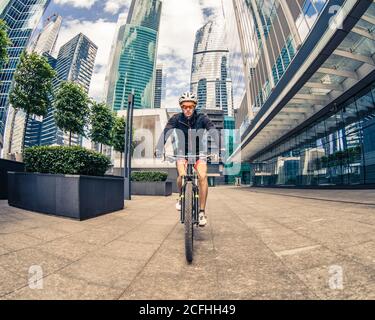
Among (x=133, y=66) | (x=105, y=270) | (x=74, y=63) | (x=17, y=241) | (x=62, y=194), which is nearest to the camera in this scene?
(x=105, y=270)

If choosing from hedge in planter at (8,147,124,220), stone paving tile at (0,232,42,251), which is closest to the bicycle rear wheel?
stone paving tile at (0,232,42,251)

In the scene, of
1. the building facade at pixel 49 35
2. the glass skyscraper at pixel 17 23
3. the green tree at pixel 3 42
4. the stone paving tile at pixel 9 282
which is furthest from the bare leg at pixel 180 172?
the building facade at pixel 49 35

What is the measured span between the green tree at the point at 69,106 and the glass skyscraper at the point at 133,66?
12308 cm

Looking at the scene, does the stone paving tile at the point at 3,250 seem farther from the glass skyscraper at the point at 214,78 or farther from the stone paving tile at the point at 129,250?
the glass skyscraper at the point at 214,78

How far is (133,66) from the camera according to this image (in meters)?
141

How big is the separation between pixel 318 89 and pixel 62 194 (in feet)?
46.5

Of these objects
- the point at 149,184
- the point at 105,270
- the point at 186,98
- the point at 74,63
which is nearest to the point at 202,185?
A: the point at 186,98

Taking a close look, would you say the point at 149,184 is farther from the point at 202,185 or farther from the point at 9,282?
the point at 9,282

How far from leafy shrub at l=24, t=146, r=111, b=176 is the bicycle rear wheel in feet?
11.7

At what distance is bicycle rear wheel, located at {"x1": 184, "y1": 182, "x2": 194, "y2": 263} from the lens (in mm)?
2262

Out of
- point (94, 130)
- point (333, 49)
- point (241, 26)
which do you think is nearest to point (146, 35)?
point (241, 26)

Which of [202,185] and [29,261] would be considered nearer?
[29,261]
